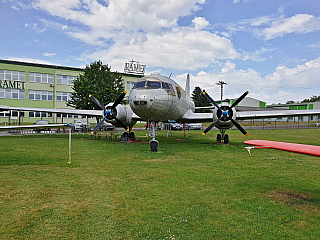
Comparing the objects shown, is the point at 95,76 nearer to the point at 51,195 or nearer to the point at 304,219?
the point at 51,195

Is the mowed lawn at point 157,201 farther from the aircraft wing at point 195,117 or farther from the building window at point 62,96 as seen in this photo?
Answer: the building window at point 62,96

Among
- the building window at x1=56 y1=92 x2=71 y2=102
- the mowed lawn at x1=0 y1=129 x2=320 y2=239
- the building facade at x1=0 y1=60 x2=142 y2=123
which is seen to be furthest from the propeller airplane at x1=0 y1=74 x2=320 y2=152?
the building window at x1=56 y1=92 x2=71 y2=102

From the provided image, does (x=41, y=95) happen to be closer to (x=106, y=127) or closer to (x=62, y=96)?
(x=62, y=96)

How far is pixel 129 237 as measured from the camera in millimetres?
3898

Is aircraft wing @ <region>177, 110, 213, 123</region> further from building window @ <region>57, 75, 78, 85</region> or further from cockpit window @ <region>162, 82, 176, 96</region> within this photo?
building window @ <region>57, 75, 78, 85</region>

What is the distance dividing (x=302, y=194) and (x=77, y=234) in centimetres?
559

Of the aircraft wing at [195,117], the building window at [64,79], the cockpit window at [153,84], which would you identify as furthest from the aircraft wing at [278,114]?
the building window at [64,79]

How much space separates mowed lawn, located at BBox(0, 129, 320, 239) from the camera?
412 cm

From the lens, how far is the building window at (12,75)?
4444cm

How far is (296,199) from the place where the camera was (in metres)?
5.78

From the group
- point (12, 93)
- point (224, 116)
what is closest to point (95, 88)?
point (12, 93)

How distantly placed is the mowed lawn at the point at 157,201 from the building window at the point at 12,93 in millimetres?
42408

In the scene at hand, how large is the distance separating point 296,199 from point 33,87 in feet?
166

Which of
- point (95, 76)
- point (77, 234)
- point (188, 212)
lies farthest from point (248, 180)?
point (95, 76)
